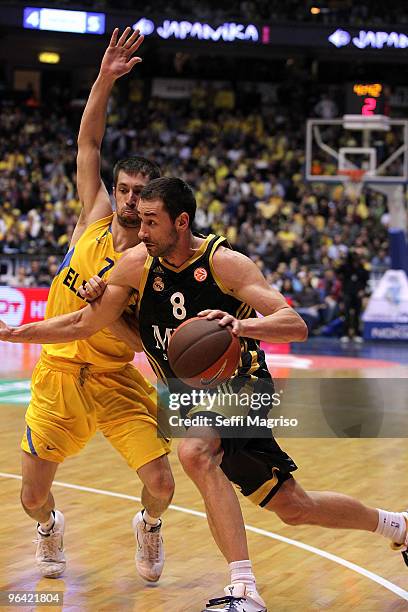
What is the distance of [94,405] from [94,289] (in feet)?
2.65

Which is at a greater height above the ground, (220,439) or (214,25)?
(214,25)

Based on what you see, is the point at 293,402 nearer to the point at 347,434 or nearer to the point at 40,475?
the point at 347,434

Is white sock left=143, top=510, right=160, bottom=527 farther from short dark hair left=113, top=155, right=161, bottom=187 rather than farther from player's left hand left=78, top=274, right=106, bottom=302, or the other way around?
short dark hair left=113, top=155, right=161, bottom=187

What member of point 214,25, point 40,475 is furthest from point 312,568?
point 214,25

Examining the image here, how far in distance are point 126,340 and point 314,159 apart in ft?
64.6

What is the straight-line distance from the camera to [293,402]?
30.8 feet

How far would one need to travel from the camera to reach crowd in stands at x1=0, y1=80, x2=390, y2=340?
787 inches

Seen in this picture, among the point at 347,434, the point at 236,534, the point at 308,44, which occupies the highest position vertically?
the point at 308,44

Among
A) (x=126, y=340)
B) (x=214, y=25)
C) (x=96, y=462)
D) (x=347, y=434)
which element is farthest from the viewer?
(x=214, y=25)

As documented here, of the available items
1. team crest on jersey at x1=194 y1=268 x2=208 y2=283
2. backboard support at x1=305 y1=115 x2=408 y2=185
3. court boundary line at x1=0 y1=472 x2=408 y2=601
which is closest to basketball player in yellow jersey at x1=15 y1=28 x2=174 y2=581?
team crest on jersey at x1=194 y1=268 x2=208 y2=283

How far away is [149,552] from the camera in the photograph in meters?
5.15

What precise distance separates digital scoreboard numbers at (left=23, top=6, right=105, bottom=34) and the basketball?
22831mm

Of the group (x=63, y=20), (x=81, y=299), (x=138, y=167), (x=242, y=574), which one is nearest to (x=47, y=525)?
(x=81, y=299)

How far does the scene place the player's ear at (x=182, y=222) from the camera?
14.6 feet
